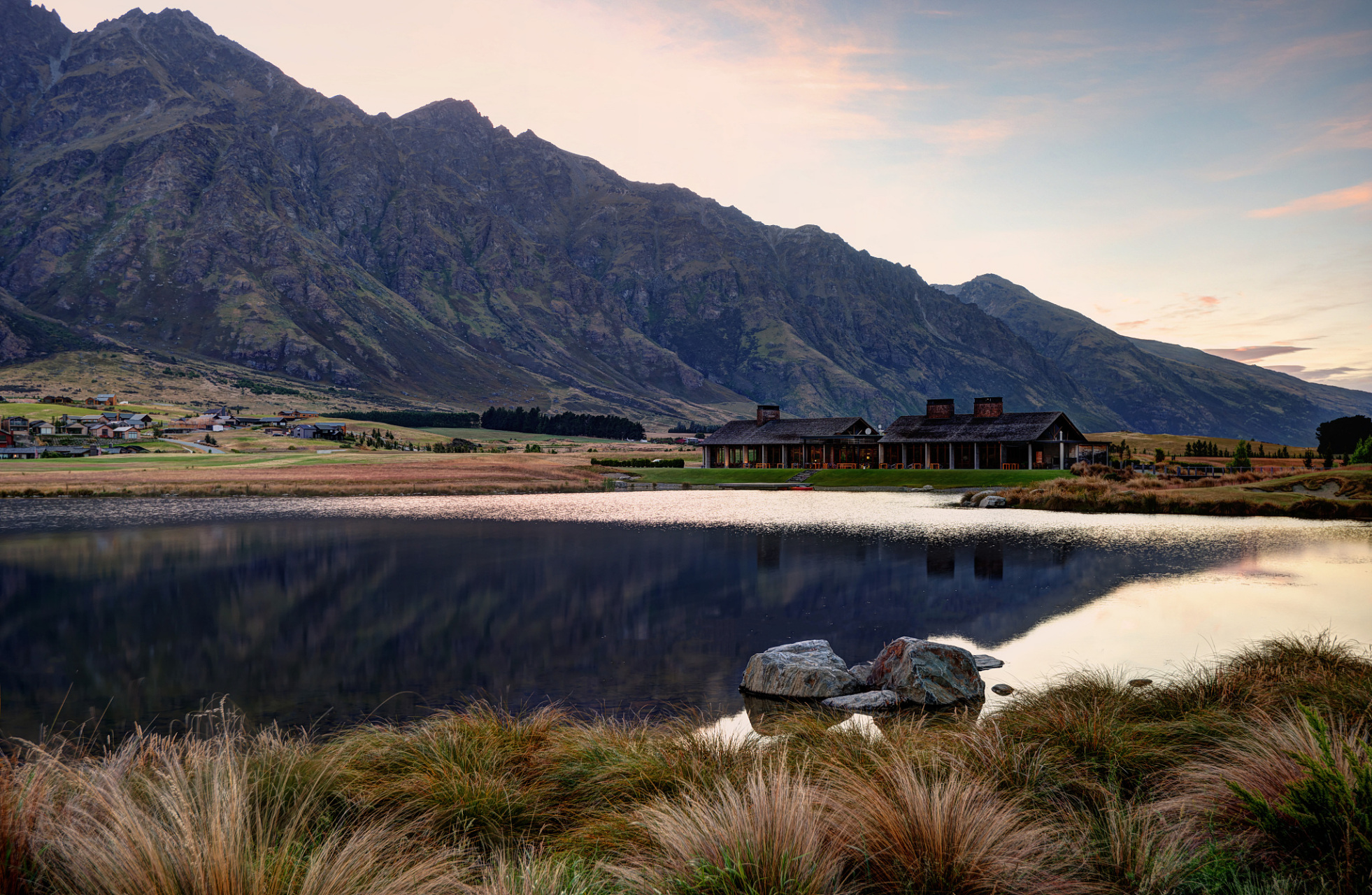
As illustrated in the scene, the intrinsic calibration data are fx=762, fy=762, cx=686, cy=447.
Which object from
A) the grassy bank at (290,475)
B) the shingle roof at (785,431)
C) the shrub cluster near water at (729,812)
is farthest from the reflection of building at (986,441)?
→ the shrub cluster near water at (729,812)

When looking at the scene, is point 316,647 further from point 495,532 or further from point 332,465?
point 332,465

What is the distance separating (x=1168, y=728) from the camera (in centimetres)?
707

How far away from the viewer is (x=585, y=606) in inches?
680

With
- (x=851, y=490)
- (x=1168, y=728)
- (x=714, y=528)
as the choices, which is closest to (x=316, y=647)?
(x=1168, y=728)

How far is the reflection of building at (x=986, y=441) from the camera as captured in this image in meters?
71.8

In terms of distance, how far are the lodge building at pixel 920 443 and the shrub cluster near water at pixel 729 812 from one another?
69911 mm

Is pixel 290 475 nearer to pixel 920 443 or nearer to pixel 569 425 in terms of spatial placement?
pixel 920 443

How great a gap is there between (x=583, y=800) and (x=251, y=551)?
24578mm

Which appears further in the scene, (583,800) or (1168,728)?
(1168,728)

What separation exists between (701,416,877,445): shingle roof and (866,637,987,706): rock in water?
70.0 meters

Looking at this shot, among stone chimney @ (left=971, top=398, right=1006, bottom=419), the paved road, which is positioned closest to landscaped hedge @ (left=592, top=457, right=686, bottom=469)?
stone chimney @ (left=971, top=398, right=1006, bottom=419)

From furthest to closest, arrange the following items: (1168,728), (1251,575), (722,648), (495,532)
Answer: (495,532) → (1251,575) → (722,648) → (1168,728)

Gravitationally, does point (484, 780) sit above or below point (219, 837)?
below

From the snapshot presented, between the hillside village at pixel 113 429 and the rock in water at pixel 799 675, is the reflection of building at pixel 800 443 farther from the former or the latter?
the hillside village at pixel 113 429
